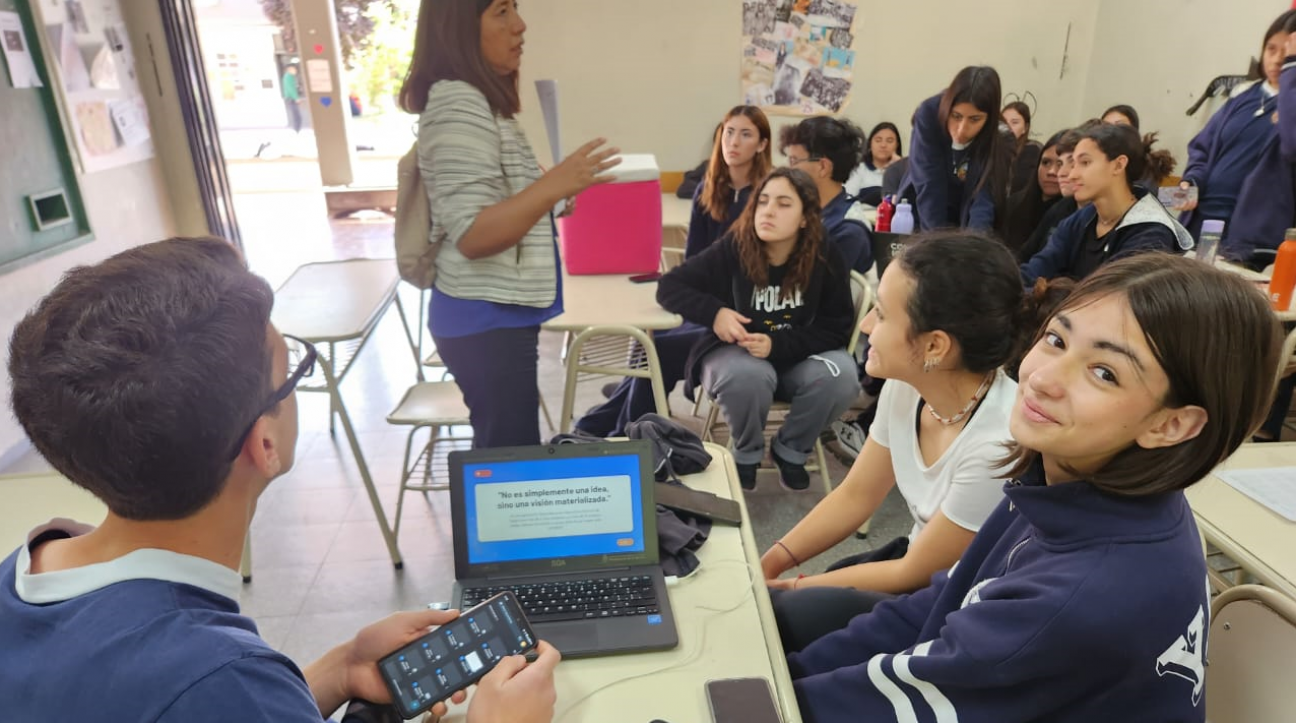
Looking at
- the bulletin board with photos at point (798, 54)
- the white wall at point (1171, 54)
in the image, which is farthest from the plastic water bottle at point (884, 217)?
the white wall at point (1171, 54)

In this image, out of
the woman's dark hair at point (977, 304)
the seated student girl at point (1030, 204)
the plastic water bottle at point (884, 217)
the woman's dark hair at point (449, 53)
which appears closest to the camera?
the woman's dark hair at point (977, 304)

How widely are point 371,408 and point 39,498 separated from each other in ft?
6.27

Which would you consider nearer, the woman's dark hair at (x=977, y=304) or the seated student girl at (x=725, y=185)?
the woman's dark hair at (x=977, y=304)

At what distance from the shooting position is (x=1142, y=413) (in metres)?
0.78

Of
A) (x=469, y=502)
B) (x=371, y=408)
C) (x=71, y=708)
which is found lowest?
(x=371, y=408)

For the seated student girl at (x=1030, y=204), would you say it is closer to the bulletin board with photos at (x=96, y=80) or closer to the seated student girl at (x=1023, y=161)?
the seated student girl at (x=1023, y=161)

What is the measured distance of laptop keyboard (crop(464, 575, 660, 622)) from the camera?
1011 mm

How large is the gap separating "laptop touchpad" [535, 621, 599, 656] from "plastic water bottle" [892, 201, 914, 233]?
274 centimetres

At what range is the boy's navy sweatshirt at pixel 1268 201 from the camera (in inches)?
110

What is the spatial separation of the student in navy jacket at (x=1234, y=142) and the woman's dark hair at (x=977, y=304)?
249cm

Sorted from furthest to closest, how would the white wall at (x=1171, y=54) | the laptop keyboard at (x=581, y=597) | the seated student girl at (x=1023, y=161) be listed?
1. the white wall at (x=1171, y=54)
2. the seated student girl at (x=1023, y=161)
3. the laptop keyboard at (x=581, y=597)

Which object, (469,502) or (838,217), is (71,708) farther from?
(838,217)

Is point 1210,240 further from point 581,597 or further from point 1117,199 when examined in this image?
point 581,597

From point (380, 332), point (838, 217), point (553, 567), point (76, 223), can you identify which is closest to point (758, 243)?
point (838, 217)
